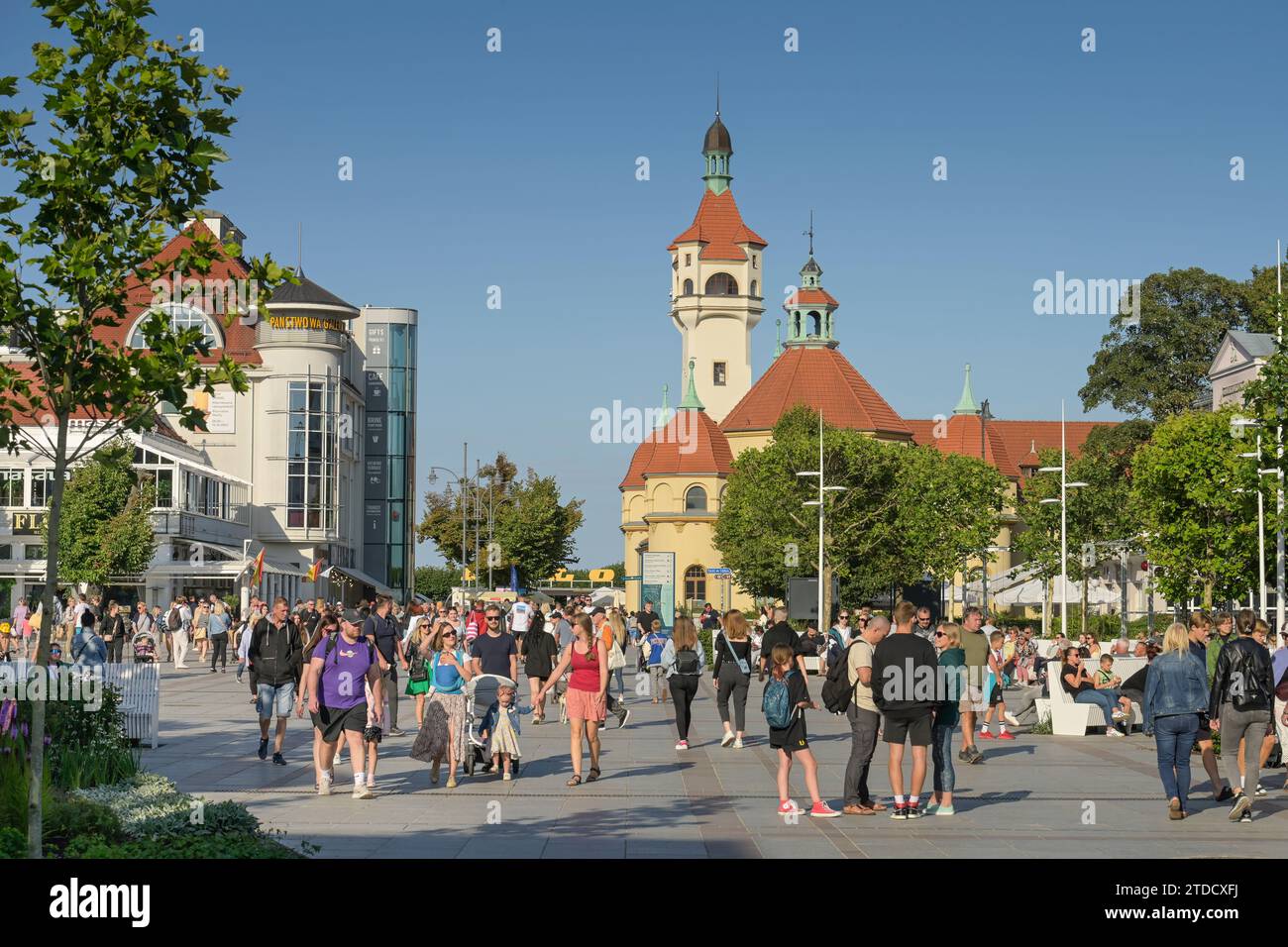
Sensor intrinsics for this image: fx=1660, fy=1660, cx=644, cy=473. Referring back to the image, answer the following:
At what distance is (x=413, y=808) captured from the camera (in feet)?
48.0

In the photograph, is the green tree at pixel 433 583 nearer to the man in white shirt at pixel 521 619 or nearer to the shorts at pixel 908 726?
the man in white shirt at pixel 521 619

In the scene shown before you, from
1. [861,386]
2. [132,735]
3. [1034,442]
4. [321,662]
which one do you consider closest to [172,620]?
[132,735]

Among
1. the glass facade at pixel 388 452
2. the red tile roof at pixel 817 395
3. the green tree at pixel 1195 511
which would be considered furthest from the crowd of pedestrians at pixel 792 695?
the red tile roof at pixel 817 395

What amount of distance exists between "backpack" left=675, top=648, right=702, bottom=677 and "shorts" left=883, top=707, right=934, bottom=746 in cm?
724

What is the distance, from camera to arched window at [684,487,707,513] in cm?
10950

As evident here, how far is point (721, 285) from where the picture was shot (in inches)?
4774

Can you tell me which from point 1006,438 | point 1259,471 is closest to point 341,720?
point 1259,471

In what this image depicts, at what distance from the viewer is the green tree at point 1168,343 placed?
77125 millimetres

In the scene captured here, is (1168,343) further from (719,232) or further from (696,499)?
(719,232)

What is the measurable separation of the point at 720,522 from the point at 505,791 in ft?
243

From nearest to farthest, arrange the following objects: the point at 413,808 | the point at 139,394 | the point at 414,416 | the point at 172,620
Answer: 1. the point at 139,394
2. the point at 413,808
3. the point at 172,620
4. the point at 414,416

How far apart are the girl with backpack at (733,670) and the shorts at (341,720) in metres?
7.25
